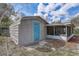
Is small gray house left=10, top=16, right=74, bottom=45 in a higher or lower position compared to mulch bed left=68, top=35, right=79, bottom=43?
higher

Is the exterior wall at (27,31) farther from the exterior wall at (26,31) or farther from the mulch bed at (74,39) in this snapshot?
the mulch bed at (74,39)

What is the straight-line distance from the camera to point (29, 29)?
2.60m

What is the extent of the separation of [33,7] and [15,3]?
0.19m

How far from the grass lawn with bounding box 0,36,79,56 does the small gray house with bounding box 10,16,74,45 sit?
0.06 metres

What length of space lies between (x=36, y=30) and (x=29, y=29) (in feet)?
0.24

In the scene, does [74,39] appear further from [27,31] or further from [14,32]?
[14,32]

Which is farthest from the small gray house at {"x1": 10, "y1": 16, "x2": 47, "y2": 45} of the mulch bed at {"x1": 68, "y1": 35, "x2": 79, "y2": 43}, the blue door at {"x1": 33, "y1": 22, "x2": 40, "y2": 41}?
the mulch bed at {"x1": 68, "y1": 35, "x2": 79, "y2": 43}

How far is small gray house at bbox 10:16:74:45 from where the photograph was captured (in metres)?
2.60

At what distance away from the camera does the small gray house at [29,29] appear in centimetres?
260

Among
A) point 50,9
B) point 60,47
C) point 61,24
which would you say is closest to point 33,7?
point 50,9

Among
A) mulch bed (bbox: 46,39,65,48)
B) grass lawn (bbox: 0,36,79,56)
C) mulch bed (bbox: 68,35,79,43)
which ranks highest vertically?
mulch bed (bbox: 68,35,79,43)

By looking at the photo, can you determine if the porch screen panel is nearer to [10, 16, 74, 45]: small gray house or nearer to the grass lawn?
[10, 16, 74, 45]: small gray house

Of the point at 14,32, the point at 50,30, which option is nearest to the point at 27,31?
the point at 14,32

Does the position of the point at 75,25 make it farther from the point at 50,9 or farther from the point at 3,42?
the point at 3,42
